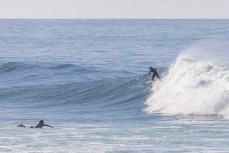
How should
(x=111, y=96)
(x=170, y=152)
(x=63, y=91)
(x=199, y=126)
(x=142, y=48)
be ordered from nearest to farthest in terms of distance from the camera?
1. (x=170, y=152)
2. (x=199, y=126)
3. (x=111, y=96)
4. (x=63, y=91)
5. (x=142, y=48)

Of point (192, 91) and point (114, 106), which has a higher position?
point (114, 106)

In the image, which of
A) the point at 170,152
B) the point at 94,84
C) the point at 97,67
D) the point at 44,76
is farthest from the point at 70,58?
the point at 170,152

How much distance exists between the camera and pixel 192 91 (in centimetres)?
4216

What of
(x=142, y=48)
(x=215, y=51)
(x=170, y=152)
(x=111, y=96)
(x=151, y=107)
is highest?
(x=142, y=48)

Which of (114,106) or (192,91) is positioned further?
(114,106)

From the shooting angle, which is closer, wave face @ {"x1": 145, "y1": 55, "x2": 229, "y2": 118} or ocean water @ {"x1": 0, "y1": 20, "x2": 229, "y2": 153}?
ocean water @ {"x1": 0, "y1": 20, "x2": 229, "y2": 153}

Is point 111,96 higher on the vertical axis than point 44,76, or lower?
lower

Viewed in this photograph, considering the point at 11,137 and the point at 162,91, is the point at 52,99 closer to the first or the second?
the point at 162,91

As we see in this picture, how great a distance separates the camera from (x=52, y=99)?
49500 mm

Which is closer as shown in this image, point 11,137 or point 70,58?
point 11,137

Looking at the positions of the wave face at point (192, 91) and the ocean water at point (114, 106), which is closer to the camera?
the ocean water at point (114, 106)

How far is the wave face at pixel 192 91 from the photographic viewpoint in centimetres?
→ 3869

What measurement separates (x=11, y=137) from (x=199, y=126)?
773cm

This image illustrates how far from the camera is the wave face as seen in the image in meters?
38.7
